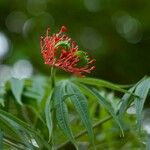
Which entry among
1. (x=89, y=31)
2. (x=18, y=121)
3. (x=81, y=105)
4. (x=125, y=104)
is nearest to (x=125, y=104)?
(x=125, y=104)

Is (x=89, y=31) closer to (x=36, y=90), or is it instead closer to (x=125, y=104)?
(x=36, y=90)

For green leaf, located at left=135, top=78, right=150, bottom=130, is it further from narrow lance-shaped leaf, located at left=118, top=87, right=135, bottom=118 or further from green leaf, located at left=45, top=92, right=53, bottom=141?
green leaf, located at left=45, top=92, right=53, bottom=141

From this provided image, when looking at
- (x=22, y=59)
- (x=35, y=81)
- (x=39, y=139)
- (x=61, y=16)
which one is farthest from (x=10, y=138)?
(x=61, y=16)

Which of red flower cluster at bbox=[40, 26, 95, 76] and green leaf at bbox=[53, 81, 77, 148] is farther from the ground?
red flower cluster at bbox=[40, 26, 95, 76]

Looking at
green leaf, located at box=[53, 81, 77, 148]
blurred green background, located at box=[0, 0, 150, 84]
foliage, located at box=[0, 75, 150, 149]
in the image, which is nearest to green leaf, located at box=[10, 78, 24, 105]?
foliage, located at box=[0, 75, 150, 149]

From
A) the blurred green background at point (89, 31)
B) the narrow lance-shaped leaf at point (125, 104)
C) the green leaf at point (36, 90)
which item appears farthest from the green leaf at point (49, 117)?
the blurred green background at point (89, 31)

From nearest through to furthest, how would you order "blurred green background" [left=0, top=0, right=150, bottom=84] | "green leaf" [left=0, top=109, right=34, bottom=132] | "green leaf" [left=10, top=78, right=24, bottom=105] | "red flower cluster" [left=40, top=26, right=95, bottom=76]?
"green leaf" [left=0, top=109, right=34, bottom=132]
"red flower cluster" [left=40, top=26, right=95, bottom=76]
"green leaf" [left=10, top=78, right=24, bottom=105]
"blurred green background" [left=0, top=0, right=150, bottom=84]

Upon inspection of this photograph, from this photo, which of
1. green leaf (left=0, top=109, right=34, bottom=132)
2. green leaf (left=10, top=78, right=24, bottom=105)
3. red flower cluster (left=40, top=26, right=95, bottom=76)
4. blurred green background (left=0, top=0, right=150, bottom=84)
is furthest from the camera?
blurred green background (left=0, top=0, right=150, bottom=84)

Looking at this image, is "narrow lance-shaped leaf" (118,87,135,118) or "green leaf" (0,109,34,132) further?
"narrow lance-shaped leaf" (118,87,135,118)
